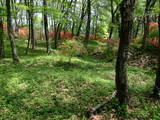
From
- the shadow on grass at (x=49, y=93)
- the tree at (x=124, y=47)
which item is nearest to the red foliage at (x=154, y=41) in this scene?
the shadow on grass at (x=49, y=93)

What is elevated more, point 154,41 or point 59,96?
point 154,41

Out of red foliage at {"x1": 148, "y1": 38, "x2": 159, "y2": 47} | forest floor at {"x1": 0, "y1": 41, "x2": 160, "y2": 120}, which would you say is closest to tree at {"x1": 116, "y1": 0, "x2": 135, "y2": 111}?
forest floor at {"x1": 0, "y1": 41, "x2": 160, "y2": 120}

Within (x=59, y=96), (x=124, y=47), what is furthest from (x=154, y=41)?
(x=59, y=96)

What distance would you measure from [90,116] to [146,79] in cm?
497

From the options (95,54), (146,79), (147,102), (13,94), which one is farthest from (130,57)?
(13,94)

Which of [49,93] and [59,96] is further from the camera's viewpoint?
[49,93]

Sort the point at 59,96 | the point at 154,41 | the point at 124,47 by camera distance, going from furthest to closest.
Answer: the point at 154,41, the point at 59,96, the point at 124,47

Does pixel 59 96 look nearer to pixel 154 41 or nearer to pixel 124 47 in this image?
pixel 124 47

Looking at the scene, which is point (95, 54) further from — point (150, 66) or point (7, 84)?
point (7, 84)

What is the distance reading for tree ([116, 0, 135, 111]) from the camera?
4.35 m

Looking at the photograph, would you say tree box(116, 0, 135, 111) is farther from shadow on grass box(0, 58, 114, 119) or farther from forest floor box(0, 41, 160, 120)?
shadow on grass box(0, 58, 114, 119)

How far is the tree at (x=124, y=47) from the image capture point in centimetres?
435

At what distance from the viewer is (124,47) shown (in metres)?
4.61

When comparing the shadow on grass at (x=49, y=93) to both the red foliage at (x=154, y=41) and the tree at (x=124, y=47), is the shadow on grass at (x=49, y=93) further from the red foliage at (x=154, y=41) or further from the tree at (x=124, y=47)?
the red foliage at (x=154, y=41)
